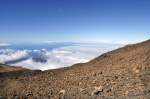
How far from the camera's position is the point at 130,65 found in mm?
19141

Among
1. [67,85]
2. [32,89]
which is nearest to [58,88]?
[67,85]

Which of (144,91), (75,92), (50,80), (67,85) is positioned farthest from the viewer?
(50,80)

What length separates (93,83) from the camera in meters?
17.2

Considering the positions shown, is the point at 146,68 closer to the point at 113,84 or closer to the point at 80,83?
the point at 113,84

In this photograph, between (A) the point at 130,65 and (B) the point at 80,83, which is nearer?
(B) the point at 80,83

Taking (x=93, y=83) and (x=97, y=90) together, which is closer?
(x=97, y=90)

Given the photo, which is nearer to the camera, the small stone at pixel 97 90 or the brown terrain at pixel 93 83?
the brown terrain at pixel 93 83

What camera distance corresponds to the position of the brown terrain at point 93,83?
15711 mm

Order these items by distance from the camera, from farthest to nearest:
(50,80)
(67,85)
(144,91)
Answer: (50,80) → (67,85) → (144,91)

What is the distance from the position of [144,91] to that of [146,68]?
3.04m

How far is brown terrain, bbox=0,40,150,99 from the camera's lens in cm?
1571

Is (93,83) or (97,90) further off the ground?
(93,83)

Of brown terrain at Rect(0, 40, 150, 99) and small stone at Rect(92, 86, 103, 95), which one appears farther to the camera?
small stone at Rect(92, 86, 103, 95)

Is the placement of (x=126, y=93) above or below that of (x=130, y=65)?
below
